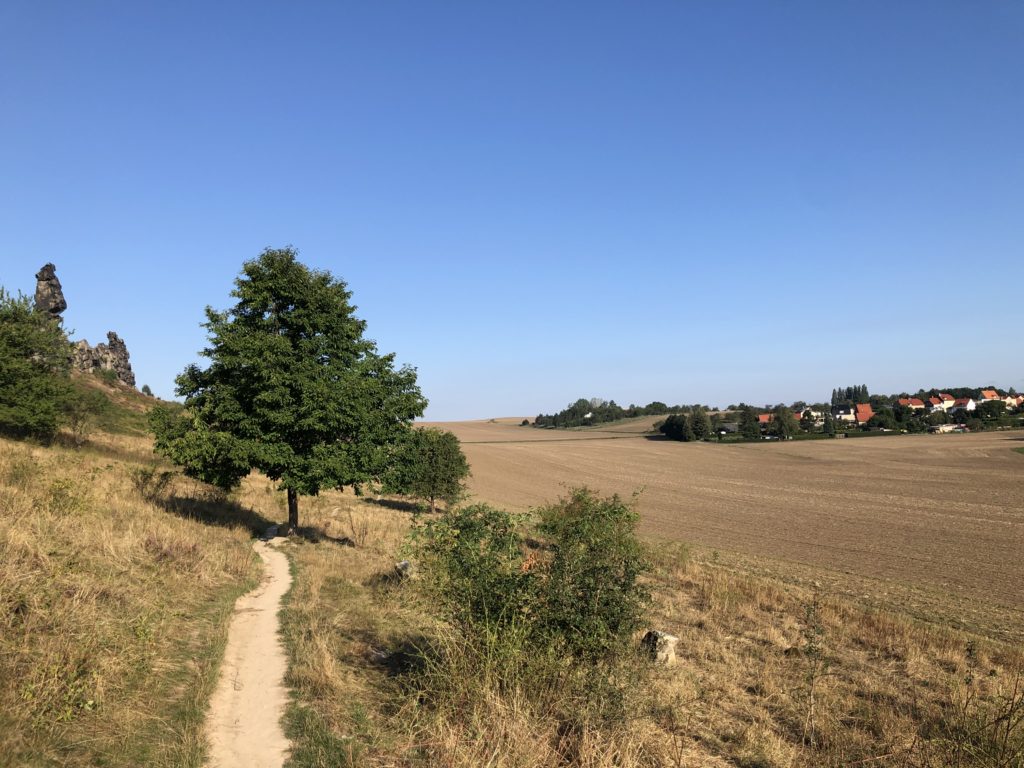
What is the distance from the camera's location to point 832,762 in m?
7.23

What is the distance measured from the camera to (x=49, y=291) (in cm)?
8156

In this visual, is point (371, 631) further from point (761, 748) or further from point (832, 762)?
point (832, 762)

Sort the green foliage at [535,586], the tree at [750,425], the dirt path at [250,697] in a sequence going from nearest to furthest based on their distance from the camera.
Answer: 1. the dirt path at [250,697]
2. the green foliage at [535,586]
3. the tree at [750,425]

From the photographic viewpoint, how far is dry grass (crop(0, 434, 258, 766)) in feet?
18.3

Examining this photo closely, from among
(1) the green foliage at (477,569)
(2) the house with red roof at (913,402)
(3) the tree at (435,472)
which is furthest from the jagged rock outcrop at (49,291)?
(2) the house with red roof at (913,402)

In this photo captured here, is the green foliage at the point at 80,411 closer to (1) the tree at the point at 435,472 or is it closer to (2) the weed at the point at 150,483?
(2) the weed at the point at 150,483

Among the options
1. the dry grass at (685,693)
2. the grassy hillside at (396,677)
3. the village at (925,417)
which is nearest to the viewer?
the grassy hillside at (396,677)

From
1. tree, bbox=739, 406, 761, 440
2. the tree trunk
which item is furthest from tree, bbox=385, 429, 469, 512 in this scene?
tree, bbox=739, 406, 761, 440

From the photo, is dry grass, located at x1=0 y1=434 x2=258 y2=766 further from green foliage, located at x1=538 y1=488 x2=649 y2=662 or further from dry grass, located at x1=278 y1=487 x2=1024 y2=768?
green foliage, located at x1=538 y1=488 x2=649 y2=662

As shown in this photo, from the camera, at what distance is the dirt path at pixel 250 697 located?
6.07m

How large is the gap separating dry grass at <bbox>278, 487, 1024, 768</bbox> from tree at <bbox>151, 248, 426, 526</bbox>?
4181 mm

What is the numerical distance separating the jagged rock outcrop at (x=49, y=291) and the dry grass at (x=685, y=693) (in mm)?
86813

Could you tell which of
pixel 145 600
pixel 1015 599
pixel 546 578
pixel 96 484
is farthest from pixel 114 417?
pixel 1015 599

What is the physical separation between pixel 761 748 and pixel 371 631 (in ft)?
22.2
